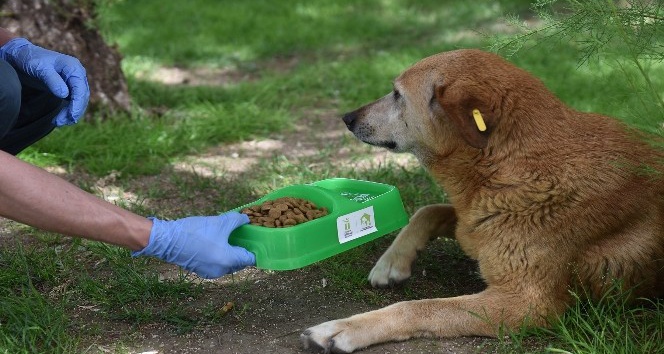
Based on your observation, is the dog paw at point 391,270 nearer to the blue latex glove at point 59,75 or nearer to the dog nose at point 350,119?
the dog nose at point 350,119

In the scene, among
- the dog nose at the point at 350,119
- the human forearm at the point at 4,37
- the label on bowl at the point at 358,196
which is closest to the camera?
the label on bowl at the point at 358,196

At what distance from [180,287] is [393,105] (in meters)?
1.22

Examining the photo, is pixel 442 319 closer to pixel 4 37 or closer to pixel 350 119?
pixel 350 119

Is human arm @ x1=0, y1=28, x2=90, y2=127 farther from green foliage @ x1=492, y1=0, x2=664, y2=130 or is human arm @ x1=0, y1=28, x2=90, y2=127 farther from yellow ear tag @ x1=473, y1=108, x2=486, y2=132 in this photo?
green foliage @ x1=492, y1=0, x2=664, y2=130

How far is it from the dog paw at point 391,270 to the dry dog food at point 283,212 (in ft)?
1.30

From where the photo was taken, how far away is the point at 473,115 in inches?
127

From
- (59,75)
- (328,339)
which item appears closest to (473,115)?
(328,339)

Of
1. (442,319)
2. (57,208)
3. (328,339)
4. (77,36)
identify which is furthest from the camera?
(77,36)

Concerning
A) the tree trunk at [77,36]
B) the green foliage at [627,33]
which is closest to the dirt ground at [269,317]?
the green foliage at [627,33]

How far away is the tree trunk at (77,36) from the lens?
5.55 metres

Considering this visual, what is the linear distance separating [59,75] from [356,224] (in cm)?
148

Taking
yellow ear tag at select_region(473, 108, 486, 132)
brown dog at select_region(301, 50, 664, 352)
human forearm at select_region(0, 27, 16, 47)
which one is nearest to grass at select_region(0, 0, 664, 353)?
brown dog at select_region(301, 50, 664, 352)

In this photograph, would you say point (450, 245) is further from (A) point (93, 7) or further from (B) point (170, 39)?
(B) point (170, 39)

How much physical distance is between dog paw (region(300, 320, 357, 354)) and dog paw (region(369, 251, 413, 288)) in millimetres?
602
